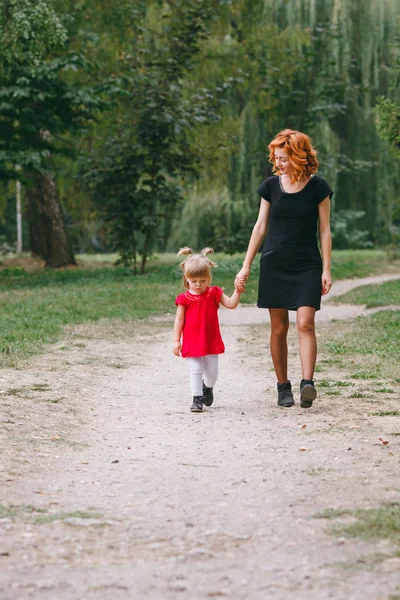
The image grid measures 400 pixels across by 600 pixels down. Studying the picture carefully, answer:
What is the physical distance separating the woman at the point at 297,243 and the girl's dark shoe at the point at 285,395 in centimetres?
2

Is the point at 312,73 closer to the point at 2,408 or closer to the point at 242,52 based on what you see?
the point at 242,52

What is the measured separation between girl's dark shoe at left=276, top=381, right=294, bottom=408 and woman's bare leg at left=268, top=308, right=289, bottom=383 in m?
0.05

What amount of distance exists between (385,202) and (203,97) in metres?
10.6

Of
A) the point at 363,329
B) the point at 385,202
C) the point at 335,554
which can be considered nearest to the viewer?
the point at 335,554

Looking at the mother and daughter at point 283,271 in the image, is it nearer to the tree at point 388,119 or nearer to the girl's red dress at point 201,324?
the girl's red dress at point 201,324

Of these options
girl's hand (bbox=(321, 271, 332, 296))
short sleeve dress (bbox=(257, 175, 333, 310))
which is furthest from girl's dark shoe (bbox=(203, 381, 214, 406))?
girl's hand (bbox=(321, 271, 332, 296))

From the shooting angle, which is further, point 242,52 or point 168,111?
point 242,52

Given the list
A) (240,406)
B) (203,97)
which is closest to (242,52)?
(203,97)

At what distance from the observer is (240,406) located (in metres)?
8.14

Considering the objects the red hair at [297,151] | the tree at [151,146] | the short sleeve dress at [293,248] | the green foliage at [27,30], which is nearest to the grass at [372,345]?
the short sleeve dress at [293,248]

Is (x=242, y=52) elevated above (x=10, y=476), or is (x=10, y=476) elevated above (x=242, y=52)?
(x=242, y=52)

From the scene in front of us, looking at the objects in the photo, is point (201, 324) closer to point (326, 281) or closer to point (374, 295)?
point (326, 281)

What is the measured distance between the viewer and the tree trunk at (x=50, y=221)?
28.8 metres

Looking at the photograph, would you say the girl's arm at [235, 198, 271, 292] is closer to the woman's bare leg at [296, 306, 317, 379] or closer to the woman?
the woman
